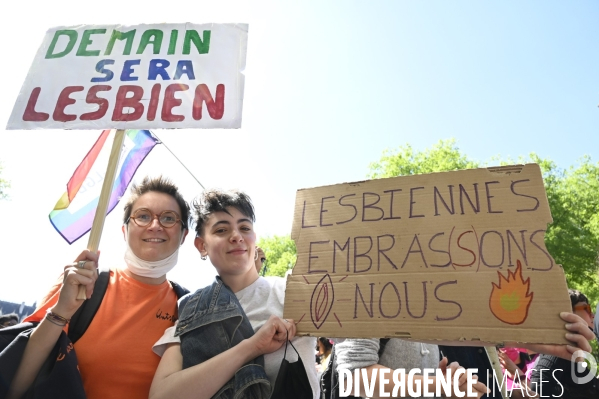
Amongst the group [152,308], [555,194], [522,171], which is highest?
[555,194]

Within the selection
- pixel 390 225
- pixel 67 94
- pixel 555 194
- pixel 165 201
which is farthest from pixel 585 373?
pixel 555 194

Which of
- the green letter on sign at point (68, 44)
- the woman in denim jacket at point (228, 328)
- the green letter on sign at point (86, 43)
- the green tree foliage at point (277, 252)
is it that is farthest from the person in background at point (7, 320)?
the green tree foliage at point (277, 252)

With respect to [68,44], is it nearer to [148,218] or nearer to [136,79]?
[136,79]

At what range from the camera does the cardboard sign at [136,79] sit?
2523mm

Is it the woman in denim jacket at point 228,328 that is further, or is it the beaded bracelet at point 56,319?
the beaded bracelet at point 56,319

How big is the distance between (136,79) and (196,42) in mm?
486

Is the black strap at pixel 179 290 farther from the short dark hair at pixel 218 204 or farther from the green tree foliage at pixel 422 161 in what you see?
the green tree foliage at pixel 422 161

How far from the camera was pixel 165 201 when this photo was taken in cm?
233

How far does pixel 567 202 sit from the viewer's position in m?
15.3

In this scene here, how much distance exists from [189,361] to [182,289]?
2.29ft

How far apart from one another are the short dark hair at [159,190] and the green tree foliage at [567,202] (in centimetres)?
1163

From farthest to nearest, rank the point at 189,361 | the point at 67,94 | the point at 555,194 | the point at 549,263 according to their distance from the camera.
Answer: the point at 555,194, the point at 67,94, the point at 189,361, the point at 549,263

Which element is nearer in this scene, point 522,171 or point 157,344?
point 522,171

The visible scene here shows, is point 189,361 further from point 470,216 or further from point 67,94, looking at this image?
point 67,94
